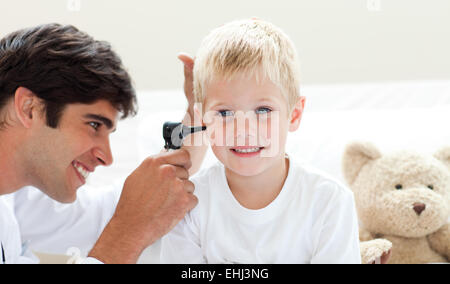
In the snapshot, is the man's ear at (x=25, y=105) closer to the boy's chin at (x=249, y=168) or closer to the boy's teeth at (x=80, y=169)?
the boy's teeth at (x=80, y=169)

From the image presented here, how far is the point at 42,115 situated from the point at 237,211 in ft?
1.91

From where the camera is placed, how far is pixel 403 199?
1356 mm

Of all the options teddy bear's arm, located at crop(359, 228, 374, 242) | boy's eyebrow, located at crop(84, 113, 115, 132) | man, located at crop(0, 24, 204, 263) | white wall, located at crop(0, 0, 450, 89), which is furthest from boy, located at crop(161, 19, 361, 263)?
white wall, located at crop(0, 0, 450, 89)

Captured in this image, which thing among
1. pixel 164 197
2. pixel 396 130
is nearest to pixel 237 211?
pixel 164 197

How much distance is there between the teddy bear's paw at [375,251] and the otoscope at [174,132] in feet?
1.86

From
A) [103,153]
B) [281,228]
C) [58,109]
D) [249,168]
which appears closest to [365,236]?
[281,228]

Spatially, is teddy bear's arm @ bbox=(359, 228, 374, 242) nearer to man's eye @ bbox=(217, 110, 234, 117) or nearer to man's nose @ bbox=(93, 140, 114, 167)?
man's eye @ bbox=(217, 110, 234, 117)

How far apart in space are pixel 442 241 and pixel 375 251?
0.30m

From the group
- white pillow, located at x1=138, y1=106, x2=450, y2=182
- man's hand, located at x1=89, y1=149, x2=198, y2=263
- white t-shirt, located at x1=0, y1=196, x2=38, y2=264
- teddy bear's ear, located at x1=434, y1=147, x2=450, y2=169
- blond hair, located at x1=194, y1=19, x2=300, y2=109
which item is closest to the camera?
blond hair, located at x1=194, y1=19, x2=300, y2=109

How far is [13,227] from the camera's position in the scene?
1369mm

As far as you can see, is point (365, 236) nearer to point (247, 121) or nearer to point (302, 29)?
point (247, 121)

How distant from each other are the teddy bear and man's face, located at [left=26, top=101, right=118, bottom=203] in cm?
75

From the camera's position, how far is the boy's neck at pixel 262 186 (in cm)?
114

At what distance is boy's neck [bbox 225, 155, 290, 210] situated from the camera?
3.73 ft
